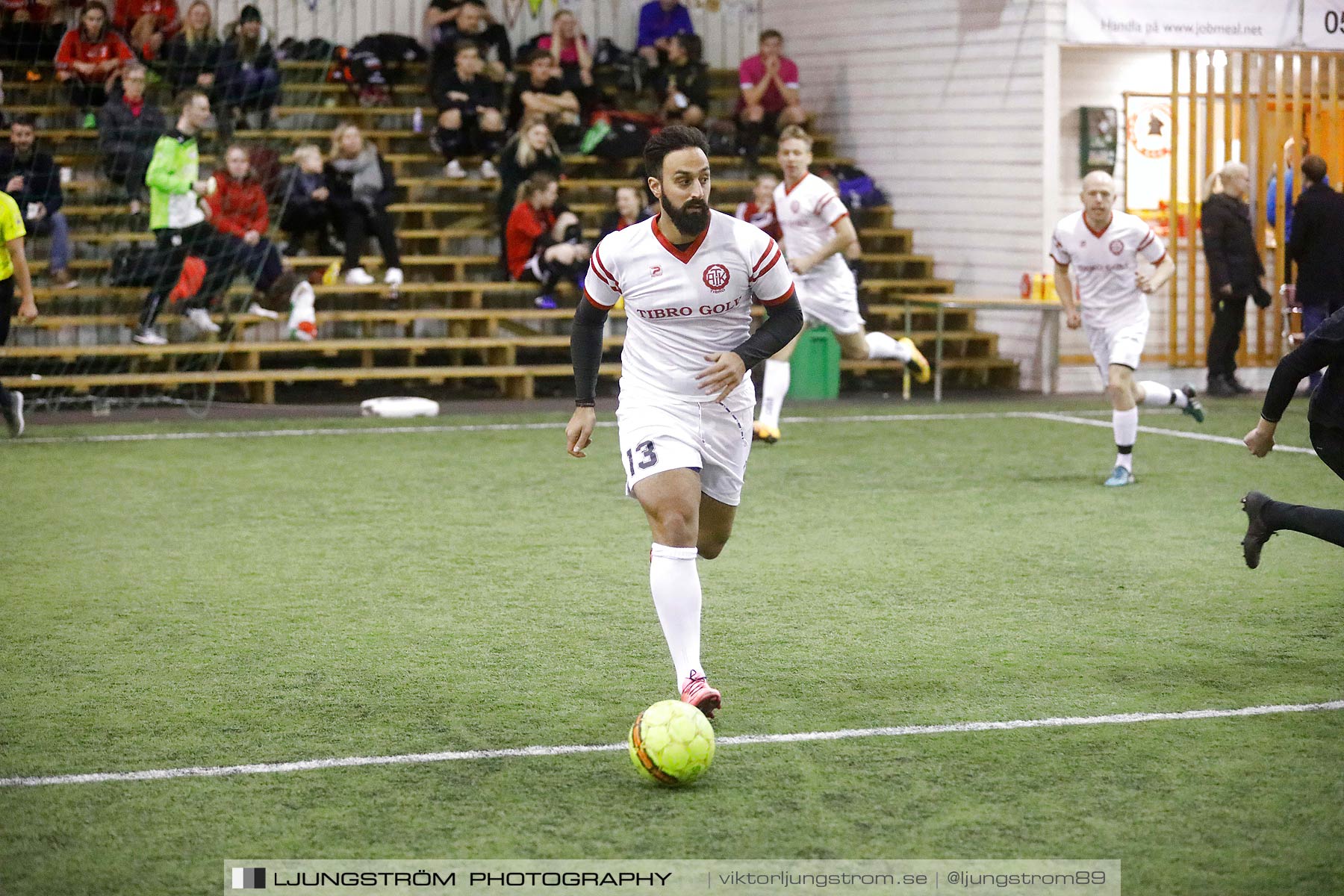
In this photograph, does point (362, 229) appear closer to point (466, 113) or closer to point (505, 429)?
point (466, 113)

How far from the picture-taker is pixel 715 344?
225 inches

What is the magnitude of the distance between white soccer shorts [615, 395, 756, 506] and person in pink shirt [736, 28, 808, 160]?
1401 cm

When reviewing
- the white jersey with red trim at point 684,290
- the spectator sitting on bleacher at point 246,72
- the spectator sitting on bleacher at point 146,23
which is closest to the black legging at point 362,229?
the spectator sitting on bleacher at point 246,72

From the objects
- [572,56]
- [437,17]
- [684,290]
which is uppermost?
[437,17]

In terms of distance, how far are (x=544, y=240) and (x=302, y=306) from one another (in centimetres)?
252

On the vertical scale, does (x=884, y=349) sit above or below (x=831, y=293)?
below

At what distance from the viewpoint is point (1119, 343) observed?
10852 mm

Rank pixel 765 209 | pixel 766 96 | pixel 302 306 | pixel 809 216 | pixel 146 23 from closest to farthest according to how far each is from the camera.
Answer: pixel 809 216
pixel 302 306
pixel 765 209
pixel 146 23
pixel 766 96

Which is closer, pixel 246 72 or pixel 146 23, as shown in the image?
pixel 246 72

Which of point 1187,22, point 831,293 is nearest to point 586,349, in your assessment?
point 831,293

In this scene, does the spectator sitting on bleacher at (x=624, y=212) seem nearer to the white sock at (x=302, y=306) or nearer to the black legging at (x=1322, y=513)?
the white sock at (x=302, y=306)

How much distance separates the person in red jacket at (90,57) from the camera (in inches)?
664

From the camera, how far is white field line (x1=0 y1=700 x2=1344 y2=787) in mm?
4984

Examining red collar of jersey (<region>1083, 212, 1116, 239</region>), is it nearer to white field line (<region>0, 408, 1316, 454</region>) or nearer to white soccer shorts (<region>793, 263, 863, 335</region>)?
white soccer shorts (<region>793, 263, 863, 335</region>)
